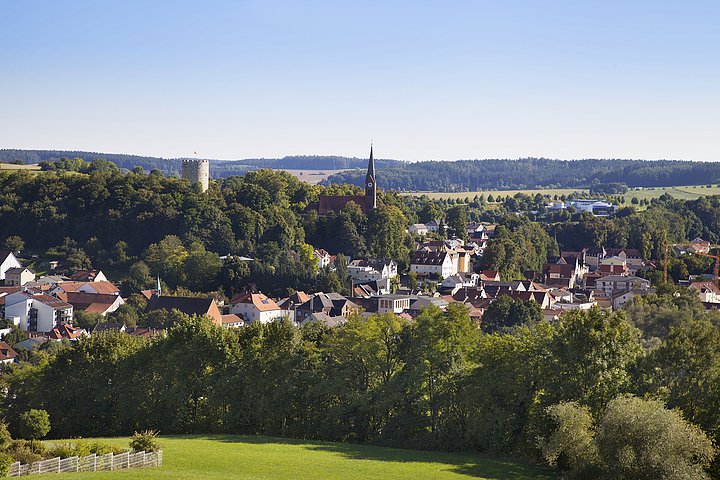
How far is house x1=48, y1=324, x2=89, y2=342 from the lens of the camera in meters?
58.3

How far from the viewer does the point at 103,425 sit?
33500 mm

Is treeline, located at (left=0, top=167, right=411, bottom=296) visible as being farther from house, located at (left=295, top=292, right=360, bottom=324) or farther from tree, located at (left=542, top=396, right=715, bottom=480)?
tree, located at (left=542, top=396, right=715, bottom=480)

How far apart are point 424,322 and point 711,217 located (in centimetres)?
10465

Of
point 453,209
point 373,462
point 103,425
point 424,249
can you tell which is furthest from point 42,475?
point 453,209

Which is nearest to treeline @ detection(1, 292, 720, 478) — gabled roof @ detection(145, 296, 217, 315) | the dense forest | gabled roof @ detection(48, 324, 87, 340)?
gabled roof @ detection(48, 324, 87, 340)

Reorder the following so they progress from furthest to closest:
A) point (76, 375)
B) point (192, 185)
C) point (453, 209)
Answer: point (453, 209), point (192, 185), point (76, 375)

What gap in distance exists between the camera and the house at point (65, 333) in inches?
2295

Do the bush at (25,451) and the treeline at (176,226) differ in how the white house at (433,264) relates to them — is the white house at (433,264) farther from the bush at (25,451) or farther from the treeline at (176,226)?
the bush at (25,451)

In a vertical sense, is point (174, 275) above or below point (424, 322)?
below

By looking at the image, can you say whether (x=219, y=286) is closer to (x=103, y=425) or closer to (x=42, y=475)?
(x=103, y=425)

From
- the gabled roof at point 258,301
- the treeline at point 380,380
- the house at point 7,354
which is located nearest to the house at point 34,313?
the house at point 7,354

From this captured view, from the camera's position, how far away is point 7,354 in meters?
52.9

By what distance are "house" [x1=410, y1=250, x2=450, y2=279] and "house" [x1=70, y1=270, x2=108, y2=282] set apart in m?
27.1

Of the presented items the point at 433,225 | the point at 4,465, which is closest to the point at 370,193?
the point at 433,225
